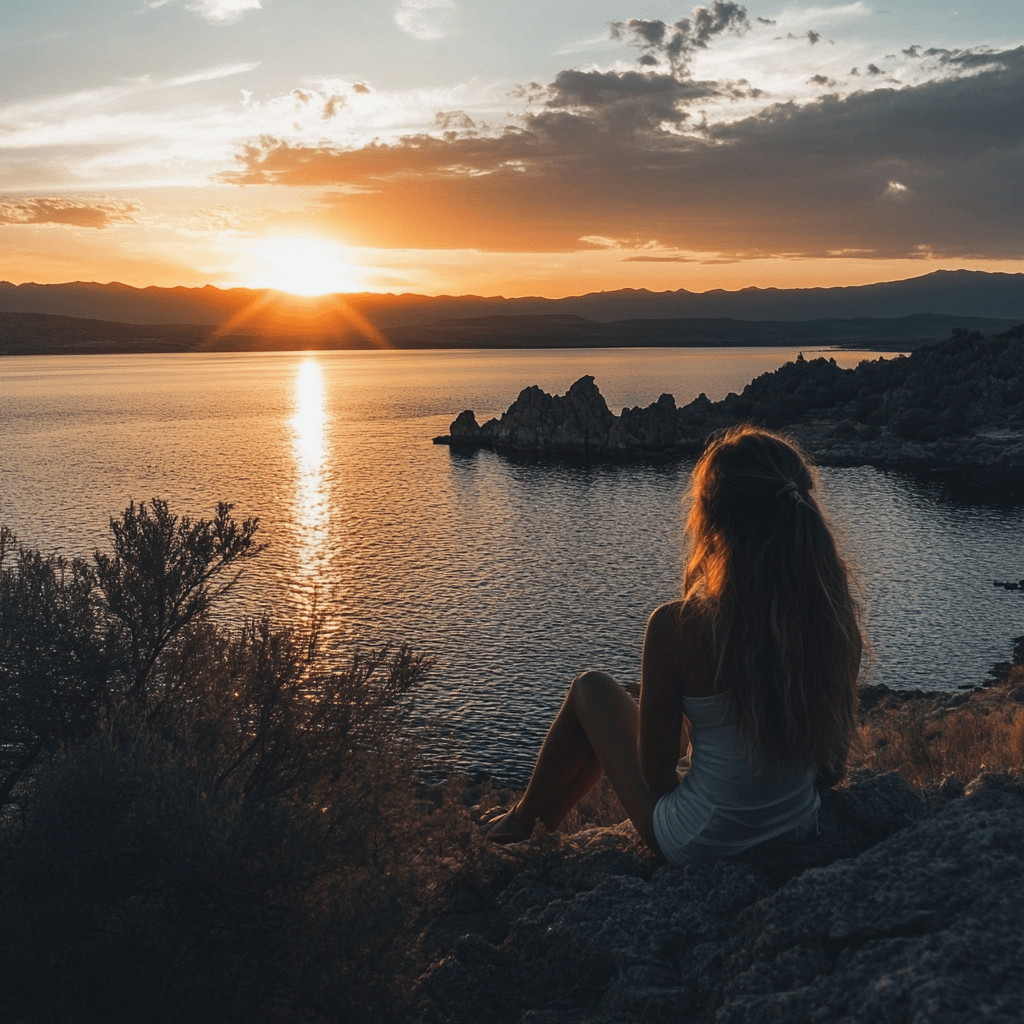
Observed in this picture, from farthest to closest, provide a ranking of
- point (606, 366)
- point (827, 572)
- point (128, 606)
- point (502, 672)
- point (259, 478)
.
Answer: point (606, 366)
point (259, 478)
point (502, 672)
point (128, 606)
point (827, 572)

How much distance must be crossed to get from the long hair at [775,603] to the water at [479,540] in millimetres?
1043

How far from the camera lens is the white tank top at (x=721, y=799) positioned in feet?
12.7

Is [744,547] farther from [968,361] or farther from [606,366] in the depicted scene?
[606,366]

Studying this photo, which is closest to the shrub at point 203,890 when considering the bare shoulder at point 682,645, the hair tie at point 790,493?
the bare shoulder at point 682,645

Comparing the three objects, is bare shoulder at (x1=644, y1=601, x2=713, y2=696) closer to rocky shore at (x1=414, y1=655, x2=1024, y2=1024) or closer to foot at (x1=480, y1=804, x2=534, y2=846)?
rocky shore at (x1=414, y1=655, x2=1024, y2=1024)

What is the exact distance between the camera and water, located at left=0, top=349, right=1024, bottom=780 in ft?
80.5

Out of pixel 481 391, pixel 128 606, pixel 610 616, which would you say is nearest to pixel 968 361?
pixel 481 391

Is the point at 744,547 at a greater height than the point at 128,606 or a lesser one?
greater

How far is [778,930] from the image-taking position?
342 centimetres

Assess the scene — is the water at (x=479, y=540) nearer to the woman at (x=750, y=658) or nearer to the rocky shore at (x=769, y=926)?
the woman at (x=750, y=658)

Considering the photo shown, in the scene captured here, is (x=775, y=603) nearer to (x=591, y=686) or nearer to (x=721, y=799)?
(x=721, y=799)

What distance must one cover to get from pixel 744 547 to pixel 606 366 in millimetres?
190919

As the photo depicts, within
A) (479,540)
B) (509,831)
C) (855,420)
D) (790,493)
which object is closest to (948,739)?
(509,831)

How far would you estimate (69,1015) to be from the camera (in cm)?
381
